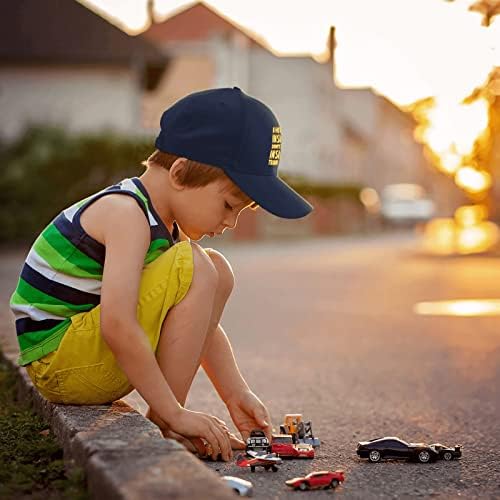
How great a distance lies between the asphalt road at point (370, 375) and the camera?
315cm

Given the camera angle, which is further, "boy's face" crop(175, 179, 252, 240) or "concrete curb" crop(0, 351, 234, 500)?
"boy's face" crop(175, 179, 252, 240)

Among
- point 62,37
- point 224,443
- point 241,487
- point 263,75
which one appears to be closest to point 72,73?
point 62,37

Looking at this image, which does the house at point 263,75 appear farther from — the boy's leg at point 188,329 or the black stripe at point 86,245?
the boy's leg at point 188,329

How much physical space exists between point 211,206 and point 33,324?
0.66 meters

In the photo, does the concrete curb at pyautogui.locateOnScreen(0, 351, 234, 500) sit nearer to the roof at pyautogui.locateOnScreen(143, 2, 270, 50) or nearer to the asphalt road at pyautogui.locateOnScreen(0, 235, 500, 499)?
the asphalt road at pyautogui.locateOnScreen(0, 235, 500, 499)

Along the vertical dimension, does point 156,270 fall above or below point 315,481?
above

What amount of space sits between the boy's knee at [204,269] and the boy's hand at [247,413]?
0.55m

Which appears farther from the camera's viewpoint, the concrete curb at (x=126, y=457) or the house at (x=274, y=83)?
the house at (x=274, y=83)

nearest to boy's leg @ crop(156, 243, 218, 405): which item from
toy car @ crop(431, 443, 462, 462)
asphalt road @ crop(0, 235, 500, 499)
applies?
asphalt road @ crop(0, 235, 500, 499)

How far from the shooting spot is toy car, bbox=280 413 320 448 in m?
3.55

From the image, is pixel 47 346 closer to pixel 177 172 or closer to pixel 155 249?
pixel 155 249

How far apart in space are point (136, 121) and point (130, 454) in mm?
28302

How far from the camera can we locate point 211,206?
10.4 ft

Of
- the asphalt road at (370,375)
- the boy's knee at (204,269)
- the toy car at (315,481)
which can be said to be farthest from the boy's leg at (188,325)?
the toy car at (315,481)
